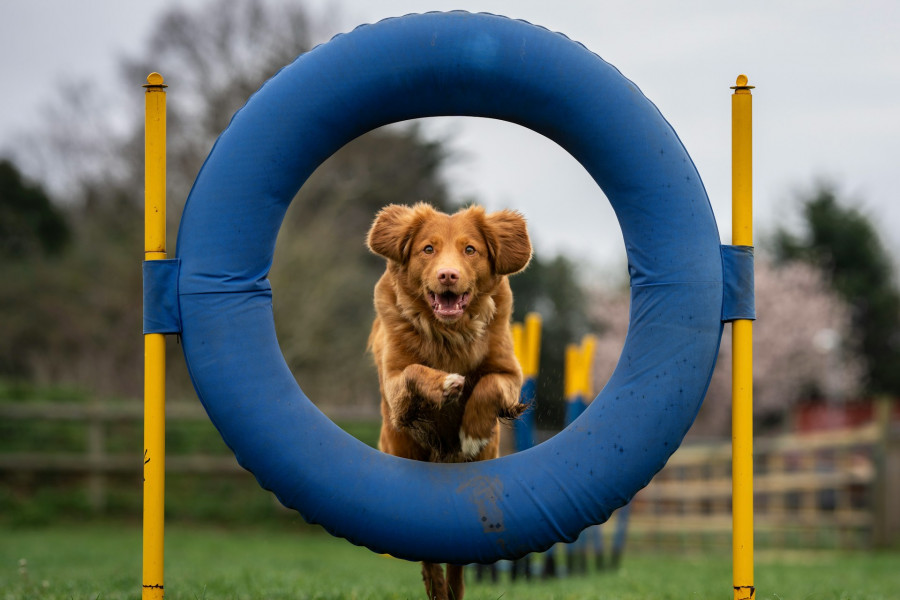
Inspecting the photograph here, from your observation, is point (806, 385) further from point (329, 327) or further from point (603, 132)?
point (603, 132)

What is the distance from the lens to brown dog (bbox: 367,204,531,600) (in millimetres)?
3441

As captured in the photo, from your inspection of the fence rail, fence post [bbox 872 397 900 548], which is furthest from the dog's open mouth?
fence post [bbox 872 397 900 548]

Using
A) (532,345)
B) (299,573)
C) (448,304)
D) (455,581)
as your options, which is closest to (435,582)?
(455,581)

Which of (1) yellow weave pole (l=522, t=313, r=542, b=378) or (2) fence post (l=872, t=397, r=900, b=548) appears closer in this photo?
(1) yellow weave pole (l=522, t=313, r=542, b=378)

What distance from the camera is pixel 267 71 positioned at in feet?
56.7

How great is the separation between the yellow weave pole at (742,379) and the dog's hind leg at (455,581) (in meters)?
1.16

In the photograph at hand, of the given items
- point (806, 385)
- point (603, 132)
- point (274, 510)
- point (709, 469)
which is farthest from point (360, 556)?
point (806, 385)

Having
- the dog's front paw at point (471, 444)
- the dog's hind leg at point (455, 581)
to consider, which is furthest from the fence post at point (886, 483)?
the dog's front paw at point (471, 444)

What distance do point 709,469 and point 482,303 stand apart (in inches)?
424

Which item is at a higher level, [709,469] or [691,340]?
[691,340]

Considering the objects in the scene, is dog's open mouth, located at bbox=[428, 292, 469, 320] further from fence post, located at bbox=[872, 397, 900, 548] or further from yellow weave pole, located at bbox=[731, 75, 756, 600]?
fence post, located at bbox=[872, 397, 900, 548]

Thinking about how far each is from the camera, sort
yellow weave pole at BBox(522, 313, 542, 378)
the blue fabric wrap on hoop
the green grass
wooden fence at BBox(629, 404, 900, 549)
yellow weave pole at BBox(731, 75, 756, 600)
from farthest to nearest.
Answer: wooden fence at BBox(629, 404, 900, 549) → yellow weave pole at BBox(522, 313, 542, 378) → the green grass → yellow weave pole at BBox(731, 75, 756, 600) → the blue fabric wrap on hoop

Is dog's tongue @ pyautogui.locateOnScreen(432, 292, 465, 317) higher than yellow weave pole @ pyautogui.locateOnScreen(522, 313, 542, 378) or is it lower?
higher

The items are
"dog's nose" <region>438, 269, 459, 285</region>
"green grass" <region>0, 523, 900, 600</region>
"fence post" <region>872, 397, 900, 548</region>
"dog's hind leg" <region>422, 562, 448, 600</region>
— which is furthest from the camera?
"fence post" <region>872, 397, 900, 548</region>
